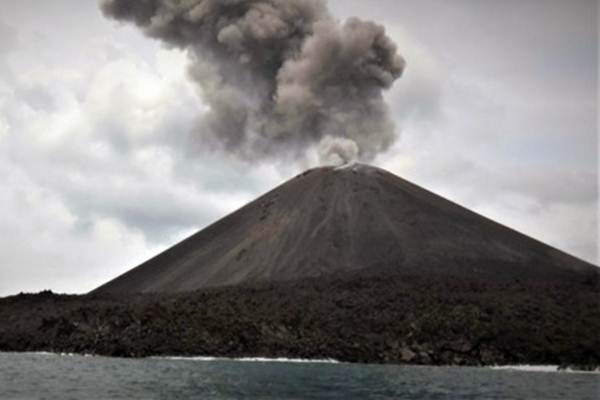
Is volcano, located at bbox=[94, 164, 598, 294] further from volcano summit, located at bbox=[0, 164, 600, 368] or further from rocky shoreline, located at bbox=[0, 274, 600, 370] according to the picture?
rocky shoreline, located at bbox=[0, 274, 600, 370]

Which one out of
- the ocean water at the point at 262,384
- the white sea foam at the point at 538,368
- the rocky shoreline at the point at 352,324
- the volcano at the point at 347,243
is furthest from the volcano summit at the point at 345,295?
the ocean water at the point at 262,384

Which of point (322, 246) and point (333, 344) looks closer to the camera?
point (333, 344)

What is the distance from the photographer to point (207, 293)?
447 ft

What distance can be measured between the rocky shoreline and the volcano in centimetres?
1096

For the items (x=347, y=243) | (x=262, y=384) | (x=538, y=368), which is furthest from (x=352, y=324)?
(x=262, y=384)

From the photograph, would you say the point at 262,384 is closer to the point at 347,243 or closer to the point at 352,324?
the point at 352,324

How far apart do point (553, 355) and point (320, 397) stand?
64105mm

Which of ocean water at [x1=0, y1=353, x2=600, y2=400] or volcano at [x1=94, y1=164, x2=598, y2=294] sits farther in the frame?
volcano at [x1=94, y1=164, x2=598, y2=294]

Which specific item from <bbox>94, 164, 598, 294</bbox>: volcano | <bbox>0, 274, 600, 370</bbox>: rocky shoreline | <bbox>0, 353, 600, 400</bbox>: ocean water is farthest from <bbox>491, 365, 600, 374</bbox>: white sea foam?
<bbox>94, 164, 598, 294</bbox>: volcano

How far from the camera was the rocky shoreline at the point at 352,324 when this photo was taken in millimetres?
115438

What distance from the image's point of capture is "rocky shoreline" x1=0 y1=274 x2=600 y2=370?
115m

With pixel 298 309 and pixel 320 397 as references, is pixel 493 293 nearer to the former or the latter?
pixel 298 309

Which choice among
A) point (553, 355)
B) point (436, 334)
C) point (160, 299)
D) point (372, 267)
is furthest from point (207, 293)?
point (553, 355)

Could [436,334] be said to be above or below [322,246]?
below
